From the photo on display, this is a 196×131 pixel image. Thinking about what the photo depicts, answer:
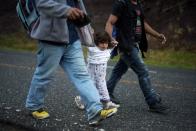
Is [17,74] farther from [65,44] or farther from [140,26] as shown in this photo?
[65,44]

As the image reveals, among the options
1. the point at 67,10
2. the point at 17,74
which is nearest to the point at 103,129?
the point at 67,10

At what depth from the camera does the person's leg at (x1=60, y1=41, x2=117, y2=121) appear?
19.6 ft

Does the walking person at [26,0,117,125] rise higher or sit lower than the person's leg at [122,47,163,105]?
higher

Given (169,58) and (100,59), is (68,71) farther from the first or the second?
(169,58)

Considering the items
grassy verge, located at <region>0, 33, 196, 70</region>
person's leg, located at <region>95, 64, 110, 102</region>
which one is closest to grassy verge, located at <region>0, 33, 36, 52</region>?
grassy verge, located at <region>0, 33, 196, 70</region>

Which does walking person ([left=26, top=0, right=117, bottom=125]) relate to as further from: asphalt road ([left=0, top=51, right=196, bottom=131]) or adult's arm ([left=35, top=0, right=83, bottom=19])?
asphalt road ([left=0, top=51, right=196, bottom=131])

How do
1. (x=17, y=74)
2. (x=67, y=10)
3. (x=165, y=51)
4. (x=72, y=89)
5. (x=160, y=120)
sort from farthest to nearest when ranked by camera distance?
1. (x=165, y=51)
2. (x=17, y=74)
3. (x=72, y=89)
4. (x=160, y=120)
5. (x=67, y=10)

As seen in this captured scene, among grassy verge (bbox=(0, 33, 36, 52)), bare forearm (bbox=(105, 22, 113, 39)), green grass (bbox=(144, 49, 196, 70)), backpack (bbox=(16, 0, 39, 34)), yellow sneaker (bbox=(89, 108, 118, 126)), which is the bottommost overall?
grassy verge (bbox=(0, 33, 36, 52))

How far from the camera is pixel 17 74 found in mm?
11195

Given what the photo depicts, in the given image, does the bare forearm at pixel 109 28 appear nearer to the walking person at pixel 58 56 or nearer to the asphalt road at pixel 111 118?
the walking person at pixel 58 56

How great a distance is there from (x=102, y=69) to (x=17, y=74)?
4.59 meters

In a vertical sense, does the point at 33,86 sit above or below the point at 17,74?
above

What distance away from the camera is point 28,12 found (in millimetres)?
5949

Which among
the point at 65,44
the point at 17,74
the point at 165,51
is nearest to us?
the point at 65,44
